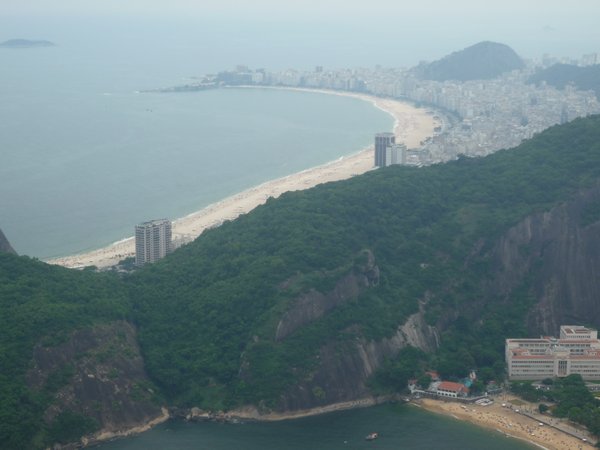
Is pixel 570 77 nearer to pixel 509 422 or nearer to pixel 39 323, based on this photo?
pixel 509 422

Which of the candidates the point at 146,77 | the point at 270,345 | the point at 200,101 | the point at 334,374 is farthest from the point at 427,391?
the point at 146,77

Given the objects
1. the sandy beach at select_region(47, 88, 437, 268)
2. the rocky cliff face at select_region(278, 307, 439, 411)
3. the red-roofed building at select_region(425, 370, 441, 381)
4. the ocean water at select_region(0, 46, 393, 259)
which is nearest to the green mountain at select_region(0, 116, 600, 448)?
the rocky cliff face at select_region(278, 307, 439, 411)

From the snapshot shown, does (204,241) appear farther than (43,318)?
Yes

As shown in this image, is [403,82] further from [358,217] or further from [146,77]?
[358,217]

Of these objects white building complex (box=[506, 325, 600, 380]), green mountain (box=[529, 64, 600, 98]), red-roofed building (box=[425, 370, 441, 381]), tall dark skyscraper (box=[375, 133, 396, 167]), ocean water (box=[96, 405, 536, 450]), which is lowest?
ocean water (box=[96, 405, 536, 450])

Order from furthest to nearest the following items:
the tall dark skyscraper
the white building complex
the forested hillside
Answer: the tall dark skyscraper < the white building complex < the forested hillside

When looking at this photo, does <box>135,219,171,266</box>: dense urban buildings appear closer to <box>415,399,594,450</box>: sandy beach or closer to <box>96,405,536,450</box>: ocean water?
<box>96,405,536,450</box>: ocean water
